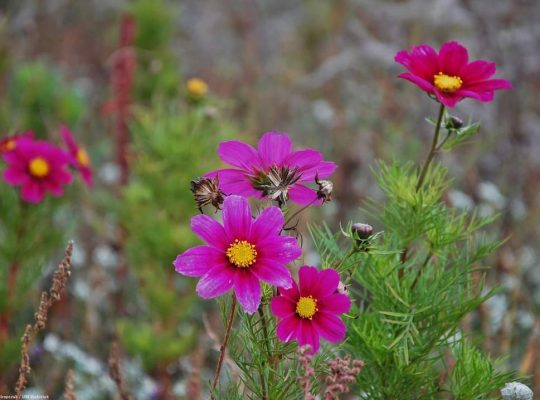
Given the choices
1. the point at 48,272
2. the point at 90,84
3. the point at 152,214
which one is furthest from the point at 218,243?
the point at 90,84

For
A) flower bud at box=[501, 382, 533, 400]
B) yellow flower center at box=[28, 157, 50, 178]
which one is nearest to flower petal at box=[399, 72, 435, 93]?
flower bud at box=[501, 382, 533, 400]

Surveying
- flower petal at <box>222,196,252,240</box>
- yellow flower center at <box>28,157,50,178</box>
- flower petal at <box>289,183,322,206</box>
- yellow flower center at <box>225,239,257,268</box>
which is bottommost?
yellow flower center at <box>225,239,257,268</box>

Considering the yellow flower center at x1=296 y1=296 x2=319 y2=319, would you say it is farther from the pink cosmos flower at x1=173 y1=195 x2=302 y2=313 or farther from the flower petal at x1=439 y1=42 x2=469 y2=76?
the flower petal at x1=439 y1=42 x2=469 y2=76

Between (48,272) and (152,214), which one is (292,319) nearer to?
(152,214)

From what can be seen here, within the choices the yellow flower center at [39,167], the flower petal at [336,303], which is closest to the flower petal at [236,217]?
the flower petal at [336,303]

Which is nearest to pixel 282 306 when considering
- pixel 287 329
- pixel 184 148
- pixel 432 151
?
pixel 287 329

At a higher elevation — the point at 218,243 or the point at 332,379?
the point at 218,243

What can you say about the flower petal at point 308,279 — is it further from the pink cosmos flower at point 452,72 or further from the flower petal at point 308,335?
the pink cosmos flower at point 452,72
